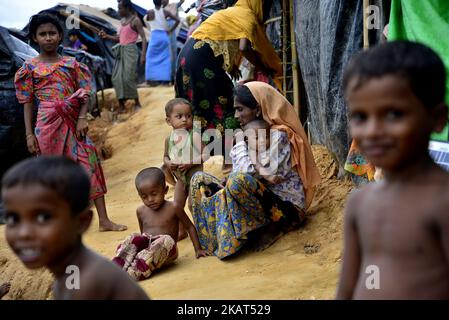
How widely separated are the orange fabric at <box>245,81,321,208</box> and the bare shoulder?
2206mm

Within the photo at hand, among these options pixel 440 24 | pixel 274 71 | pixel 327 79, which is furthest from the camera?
pixel 274 71

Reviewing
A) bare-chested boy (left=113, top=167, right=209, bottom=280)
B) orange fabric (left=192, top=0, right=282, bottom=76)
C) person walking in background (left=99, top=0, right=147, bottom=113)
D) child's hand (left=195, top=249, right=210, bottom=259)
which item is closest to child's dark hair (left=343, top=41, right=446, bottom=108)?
bare-chested boy (left=113, top=167, right=209, bottom=280)

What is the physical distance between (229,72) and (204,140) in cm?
64

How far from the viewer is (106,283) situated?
178 cm

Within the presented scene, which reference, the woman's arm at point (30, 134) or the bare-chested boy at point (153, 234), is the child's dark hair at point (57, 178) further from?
A: the woman's arm at point (30, 134)

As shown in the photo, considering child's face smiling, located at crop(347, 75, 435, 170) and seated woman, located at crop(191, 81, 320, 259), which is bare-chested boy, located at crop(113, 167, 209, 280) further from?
child's face smiling, located at crop(347, 75, 435, 170)

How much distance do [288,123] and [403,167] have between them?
7.69 feet

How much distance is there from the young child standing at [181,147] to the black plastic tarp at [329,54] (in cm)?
109

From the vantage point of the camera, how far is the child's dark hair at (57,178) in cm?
172

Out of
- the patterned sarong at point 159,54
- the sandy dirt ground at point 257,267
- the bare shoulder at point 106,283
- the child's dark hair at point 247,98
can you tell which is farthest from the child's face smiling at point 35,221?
the patterned sarong at point 159,54

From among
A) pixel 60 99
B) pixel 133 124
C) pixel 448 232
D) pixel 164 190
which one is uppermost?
pixel 448 232
